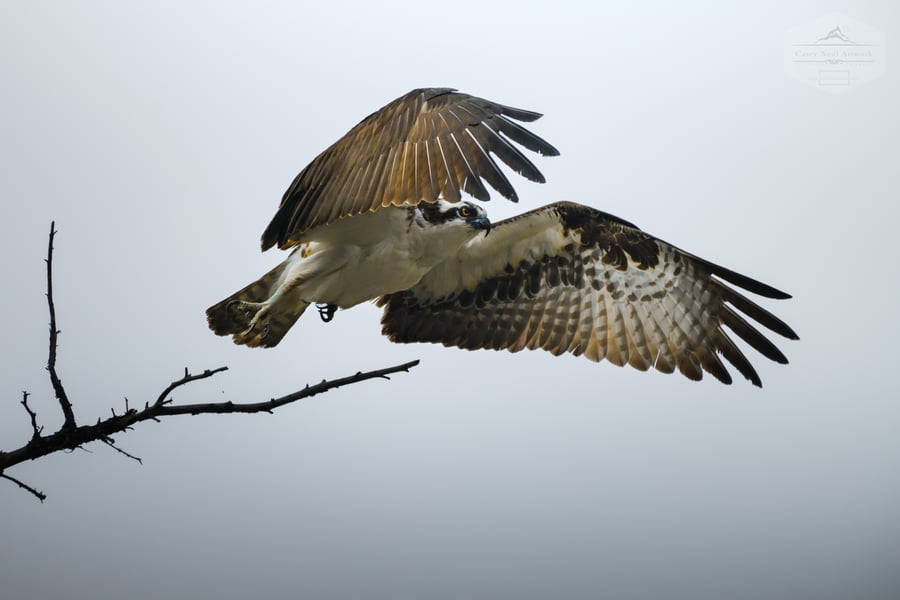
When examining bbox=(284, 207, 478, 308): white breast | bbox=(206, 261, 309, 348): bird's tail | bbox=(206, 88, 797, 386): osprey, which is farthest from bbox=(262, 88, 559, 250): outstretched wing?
bbox=(206, 261, 309, 348): bird's tail

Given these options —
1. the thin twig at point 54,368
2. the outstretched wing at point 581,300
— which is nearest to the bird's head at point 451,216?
the outstretched wing at point 581,300

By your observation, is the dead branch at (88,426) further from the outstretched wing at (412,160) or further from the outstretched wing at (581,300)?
the outstretched wing at (581,300)

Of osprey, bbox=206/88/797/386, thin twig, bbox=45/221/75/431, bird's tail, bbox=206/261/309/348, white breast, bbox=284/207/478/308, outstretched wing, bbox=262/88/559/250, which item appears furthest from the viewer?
bird's tail, bbox=206/261/309/348

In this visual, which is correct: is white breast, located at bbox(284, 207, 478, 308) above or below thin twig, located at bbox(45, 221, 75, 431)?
above

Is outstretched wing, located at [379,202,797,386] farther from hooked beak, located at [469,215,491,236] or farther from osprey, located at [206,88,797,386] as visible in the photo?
hooked beak, located at [469,215,491,236]

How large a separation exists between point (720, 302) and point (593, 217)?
97 cm

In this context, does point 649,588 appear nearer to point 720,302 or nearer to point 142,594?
point 142,594

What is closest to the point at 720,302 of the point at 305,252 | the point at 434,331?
the point at 434,331

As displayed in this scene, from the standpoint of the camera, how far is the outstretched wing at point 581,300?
21.3 ft

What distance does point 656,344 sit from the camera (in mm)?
6664

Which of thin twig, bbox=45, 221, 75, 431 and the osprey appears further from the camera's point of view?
the osprey

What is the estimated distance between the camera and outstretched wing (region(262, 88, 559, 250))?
4.34 metres

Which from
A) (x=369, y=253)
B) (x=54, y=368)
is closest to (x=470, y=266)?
(x=369, y=253)

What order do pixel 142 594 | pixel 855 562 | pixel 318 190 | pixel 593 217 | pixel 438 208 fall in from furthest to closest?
pixel 855 562 < pixel 142 594 < pixel 593 217 < pixel 438 208 < pixel 318 190
